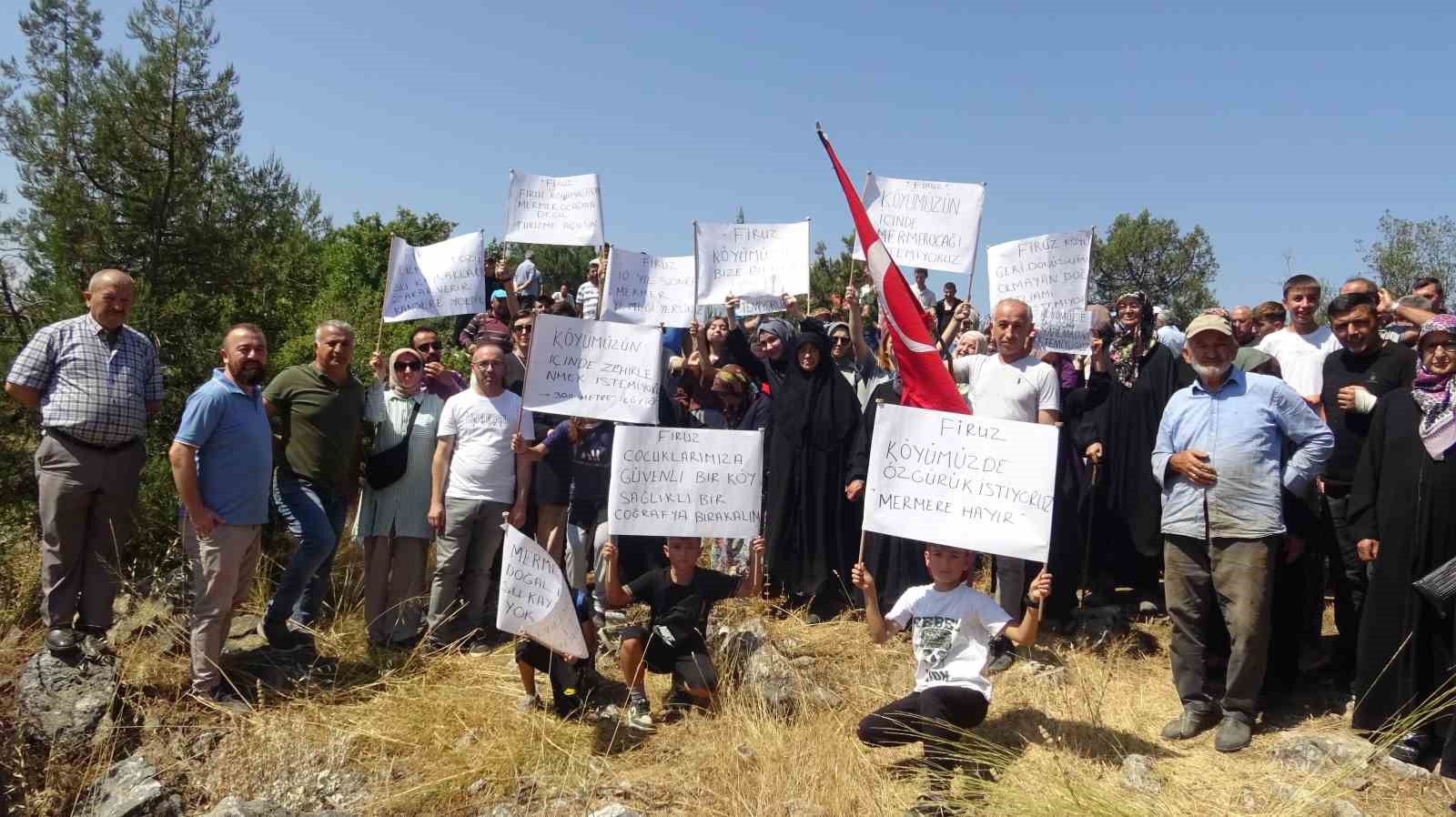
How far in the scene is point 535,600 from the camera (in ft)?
16.5

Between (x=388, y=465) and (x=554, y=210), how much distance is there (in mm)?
3100

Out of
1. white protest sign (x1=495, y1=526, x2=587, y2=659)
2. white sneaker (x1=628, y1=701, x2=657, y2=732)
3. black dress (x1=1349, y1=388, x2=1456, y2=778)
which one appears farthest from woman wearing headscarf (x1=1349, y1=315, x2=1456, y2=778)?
white protest sign (x1=495, y1=526, x2=587, y2=659)

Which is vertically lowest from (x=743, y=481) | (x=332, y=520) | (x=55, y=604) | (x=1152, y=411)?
(x=55, y=604)

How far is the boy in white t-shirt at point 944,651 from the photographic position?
4473 mm

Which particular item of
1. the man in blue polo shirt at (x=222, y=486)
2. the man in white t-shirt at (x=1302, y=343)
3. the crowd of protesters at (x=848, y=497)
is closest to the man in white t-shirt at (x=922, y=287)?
the crowd of protesters at (x=848, y=497)

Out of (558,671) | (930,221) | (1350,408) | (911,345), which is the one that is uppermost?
(930,221)

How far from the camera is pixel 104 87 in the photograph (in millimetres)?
7414

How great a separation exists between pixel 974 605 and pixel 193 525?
13.7 ft

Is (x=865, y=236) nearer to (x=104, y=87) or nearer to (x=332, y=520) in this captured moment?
(x=332, y=520)

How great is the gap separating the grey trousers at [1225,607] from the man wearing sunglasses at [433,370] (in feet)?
15.3

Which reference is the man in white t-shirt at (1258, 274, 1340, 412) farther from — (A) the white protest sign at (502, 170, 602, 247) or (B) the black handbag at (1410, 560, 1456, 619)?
(A) the white protest sign at (502, 170, 602, 247)

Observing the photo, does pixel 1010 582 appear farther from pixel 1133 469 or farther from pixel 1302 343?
pixel 1302 343

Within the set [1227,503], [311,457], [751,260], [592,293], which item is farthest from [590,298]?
[1227,503]

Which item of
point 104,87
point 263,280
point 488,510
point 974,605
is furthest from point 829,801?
point 104,87
